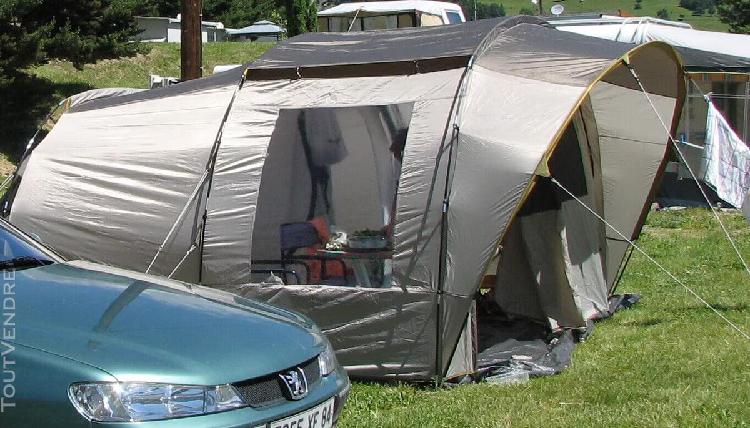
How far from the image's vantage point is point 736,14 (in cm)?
4219

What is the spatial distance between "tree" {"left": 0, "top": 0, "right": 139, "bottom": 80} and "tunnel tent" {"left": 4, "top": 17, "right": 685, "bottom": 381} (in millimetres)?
15898

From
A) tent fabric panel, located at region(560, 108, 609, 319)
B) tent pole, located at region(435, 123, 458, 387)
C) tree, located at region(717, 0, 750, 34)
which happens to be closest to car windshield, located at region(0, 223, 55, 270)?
tent pole, located at region(435, 123, 458, 387)

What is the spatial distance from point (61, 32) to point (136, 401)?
72.7ft

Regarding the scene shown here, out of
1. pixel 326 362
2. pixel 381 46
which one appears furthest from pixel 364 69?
pixel 326 362

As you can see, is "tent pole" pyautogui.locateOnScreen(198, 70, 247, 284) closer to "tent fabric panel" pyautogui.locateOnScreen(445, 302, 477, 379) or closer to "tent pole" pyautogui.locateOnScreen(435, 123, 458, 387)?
"tent pole" pyautogui.locateOnScreen(435, 123, 458, 387)

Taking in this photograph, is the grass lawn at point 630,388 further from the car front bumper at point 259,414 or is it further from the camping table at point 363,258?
the car front bumper at point 259,414

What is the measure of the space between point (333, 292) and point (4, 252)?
97.6 inches

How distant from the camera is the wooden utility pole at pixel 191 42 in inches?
492

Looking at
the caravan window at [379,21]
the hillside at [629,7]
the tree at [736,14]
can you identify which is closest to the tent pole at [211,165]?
the caravan window at [379,21]

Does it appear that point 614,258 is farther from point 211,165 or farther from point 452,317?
point 211,165

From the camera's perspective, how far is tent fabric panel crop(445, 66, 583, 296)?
657 cm

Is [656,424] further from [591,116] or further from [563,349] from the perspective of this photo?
[591,116]

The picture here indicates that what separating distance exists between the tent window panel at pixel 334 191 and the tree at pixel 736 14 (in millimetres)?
37542

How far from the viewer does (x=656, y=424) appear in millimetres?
5754
